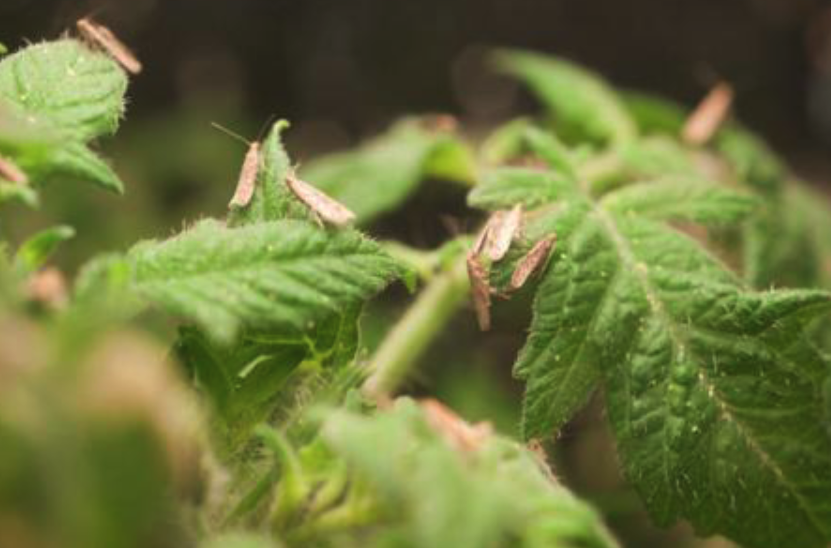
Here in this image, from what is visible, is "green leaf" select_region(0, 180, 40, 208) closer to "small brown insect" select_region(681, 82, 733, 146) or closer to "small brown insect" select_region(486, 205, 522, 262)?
"small brown insect" select_region(486, 205, 522, 262)

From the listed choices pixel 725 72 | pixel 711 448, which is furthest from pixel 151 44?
pixel 711 448

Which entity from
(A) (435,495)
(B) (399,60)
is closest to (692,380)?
(A) (435,495)

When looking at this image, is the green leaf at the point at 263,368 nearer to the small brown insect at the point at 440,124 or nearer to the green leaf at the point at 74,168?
the green leaf at the point at 74,168

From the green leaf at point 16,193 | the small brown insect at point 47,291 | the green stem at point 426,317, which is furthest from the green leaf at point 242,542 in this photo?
the green stem at point 426,317

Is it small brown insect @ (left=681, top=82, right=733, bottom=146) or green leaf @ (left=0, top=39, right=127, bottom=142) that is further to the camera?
small brown insect @ (left=681, top=82, right=733, bottom=146)

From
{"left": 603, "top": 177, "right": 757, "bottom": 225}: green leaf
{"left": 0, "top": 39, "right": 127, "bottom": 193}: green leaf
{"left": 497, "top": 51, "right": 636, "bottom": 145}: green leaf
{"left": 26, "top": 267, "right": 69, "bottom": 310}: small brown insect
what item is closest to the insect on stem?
{"left": 0, "top": 39, "right": 127, "bottom": 193}: green leaf

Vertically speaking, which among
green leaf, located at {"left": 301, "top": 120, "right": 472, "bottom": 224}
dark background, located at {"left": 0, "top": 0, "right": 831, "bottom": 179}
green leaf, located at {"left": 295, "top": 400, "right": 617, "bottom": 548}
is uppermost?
dark background, located at {"left": 0, "top": 0, "right": 831, "bottom": 179}

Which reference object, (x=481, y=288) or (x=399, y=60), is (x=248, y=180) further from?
(x=399, y=60)
